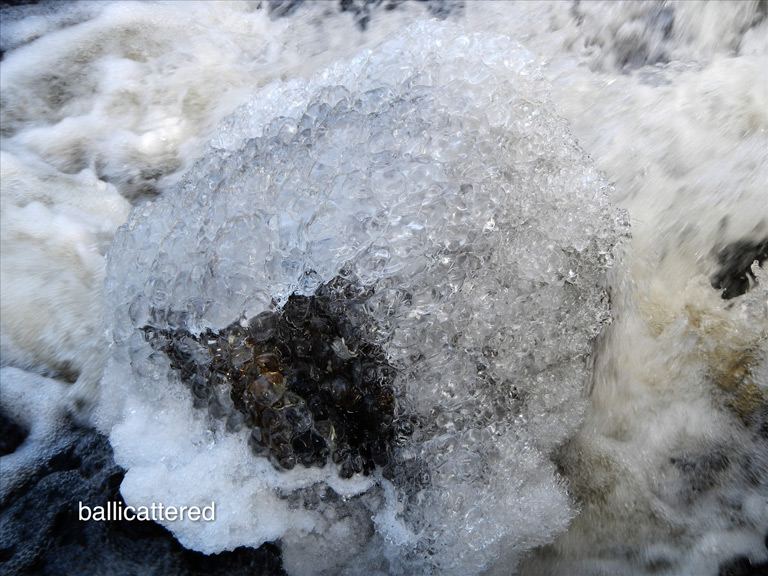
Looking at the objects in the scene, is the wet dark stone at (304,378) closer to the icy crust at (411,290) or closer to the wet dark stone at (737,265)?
the icy crust at (411,290)

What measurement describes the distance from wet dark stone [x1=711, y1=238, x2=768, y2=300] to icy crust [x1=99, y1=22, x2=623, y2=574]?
0.32 metres

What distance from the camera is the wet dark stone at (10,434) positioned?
6.05ft

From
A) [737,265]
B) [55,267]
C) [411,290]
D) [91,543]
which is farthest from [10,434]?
[737,265]

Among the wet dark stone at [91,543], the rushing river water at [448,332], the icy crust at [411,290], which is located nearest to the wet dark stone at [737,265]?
the rushing river water at [448,332]

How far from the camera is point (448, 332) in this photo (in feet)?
4.55

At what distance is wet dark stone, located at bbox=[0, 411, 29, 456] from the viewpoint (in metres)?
1.84

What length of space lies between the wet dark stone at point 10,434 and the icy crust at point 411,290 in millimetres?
488

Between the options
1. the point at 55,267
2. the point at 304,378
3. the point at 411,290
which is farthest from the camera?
the point at 55,267

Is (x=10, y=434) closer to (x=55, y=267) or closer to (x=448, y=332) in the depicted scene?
(x=55, y=267)

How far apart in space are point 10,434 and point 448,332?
4.56 ft

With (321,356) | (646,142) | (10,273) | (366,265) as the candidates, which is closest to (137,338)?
(321,356)

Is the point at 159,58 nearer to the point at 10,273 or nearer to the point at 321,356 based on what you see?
the point at 10,273

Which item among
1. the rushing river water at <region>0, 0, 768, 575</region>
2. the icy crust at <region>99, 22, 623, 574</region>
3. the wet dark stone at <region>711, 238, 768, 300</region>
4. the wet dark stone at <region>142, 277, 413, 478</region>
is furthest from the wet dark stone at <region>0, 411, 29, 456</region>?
the wet dark stone at <region>711, 238, 768, 300</region>

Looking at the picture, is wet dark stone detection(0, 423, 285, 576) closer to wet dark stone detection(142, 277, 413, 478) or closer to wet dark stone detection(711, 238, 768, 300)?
wet dark stone detection(142, 277, 413, 478)
